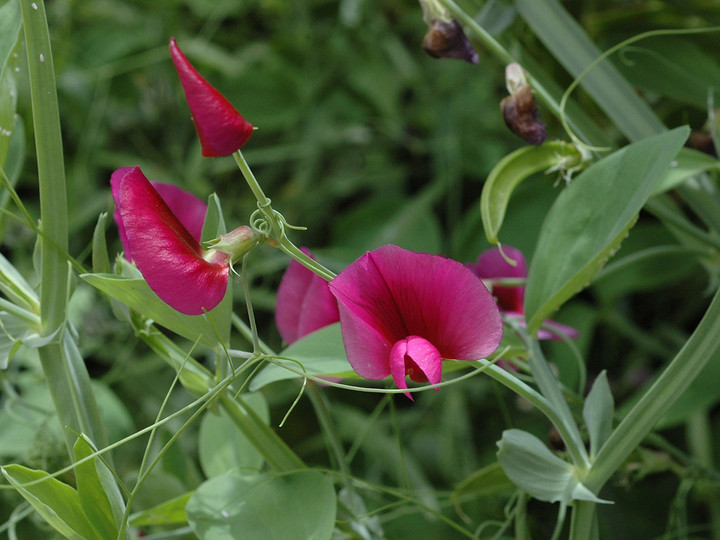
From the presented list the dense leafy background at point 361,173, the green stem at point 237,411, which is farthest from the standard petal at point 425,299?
the dense leafy background at point 361,173

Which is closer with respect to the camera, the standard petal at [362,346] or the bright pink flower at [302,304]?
the standard petal at [362,346]

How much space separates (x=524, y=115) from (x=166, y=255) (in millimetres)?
215

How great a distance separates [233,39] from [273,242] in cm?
80

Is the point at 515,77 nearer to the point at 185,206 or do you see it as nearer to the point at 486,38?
the point at 486,38

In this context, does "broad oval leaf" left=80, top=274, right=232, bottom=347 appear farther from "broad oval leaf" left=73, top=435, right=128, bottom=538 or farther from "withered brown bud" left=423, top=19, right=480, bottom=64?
"withered brown bud" left=423, top=19, right=480, bottom=64

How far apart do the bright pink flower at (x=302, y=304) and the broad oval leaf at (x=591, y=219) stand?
104mm

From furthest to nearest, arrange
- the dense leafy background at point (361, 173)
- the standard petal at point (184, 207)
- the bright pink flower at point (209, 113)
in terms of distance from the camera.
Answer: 1. the dense leafy background at point (361, 173)
2. the standard petal at point (184, 207)
3. the bright pink flower at point (209, 113)

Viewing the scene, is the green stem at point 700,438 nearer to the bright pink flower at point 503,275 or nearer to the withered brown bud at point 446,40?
A: the bright pink flower at point 503,275

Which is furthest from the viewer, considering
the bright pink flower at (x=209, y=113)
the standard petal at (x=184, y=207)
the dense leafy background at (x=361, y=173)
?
the dense leafy background at (x=361, y=173)

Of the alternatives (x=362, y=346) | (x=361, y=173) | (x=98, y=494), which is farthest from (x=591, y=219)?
(x=361, y=173)

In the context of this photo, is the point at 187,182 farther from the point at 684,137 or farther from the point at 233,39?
the point at 684,137

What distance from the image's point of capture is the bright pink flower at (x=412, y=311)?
10.2 inches

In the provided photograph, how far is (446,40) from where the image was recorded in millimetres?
392

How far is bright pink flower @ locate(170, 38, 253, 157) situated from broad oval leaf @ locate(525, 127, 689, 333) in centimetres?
17
